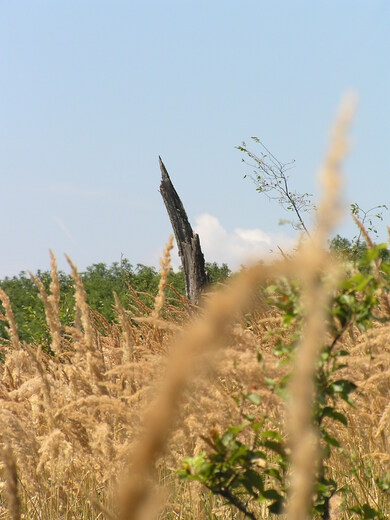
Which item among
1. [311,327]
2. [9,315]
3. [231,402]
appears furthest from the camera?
[9,315]

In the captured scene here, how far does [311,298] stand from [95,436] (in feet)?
8.08

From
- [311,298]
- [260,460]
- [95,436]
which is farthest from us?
[95,436]

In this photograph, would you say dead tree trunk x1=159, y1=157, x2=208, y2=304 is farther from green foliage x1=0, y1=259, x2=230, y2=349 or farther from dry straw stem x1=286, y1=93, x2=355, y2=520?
dry straw stem x1=286, y1=93, x2=355, y2=520

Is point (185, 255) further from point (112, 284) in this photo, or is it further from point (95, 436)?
point (95, 436)

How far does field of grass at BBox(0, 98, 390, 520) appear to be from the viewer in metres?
0.52

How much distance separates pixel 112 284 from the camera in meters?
13.9

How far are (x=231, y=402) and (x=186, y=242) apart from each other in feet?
27.1

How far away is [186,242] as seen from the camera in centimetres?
1057

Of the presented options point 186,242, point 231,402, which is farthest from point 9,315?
point 186,242

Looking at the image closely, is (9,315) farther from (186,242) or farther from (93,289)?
(93,289)

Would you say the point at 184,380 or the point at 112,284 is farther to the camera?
the point at 112,284

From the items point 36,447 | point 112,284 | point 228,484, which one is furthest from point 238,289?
point 112,284

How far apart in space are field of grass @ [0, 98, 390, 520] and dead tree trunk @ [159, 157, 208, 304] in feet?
19.0

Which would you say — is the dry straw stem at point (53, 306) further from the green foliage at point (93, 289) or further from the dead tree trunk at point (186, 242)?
the green foliage at point (93, 289)
